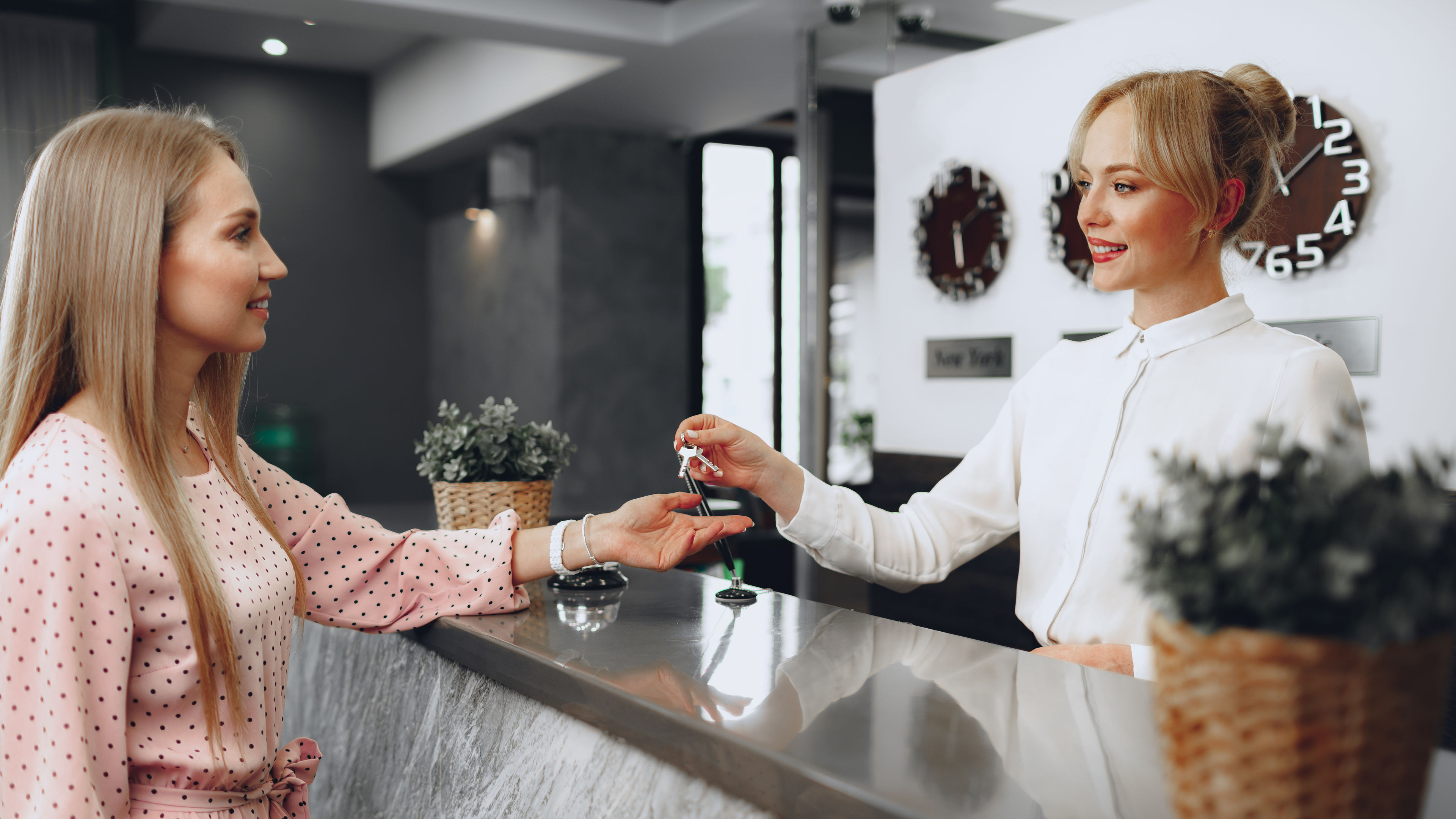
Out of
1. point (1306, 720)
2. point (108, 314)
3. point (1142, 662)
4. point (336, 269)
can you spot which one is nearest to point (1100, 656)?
point (1142, 662)

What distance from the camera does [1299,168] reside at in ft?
9.53

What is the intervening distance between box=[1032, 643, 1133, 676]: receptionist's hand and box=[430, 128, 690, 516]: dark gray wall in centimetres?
604

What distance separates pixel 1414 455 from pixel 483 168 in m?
8.21

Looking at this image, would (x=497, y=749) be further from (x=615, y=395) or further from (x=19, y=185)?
(x=19, y=185)

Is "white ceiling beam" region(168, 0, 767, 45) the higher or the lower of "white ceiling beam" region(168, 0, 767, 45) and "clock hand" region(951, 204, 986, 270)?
the higher

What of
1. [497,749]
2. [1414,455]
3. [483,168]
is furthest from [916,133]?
[483,168]

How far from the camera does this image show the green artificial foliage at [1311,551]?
555mm

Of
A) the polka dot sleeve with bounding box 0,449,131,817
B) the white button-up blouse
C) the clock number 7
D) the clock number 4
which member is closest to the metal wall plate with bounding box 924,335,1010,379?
the clock number 7

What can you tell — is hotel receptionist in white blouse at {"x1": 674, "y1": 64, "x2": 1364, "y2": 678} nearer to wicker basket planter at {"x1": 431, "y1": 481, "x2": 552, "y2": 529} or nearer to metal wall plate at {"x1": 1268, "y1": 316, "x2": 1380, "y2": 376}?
wicker basket planter at {"x1": 431, "y1": 481, "x2": 552, "y2": 529}

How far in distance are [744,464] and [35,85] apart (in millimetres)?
7333

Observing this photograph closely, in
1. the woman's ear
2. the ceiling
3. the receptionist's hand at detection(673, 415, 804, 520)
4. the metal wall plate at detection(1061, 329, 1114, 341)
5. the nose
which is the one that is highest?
the ceiling

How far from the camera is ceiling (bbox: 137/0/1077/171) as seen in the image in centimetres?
471

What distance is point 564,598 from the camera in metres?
1.61

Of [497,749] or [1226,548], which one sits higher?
[1226,548]
